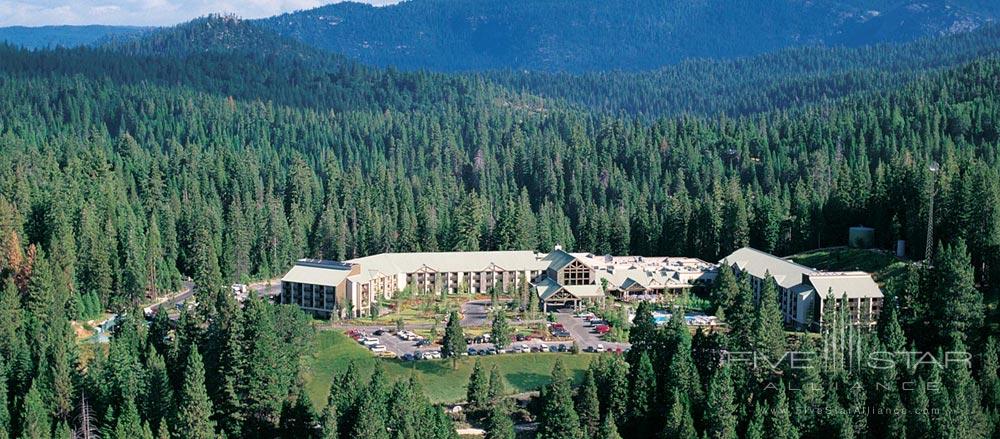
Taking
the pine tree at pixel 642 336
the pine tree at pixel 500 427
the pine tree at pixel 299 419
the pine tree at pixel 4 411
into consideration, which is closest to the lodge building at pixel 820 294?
the pine tree at pixel 642 336

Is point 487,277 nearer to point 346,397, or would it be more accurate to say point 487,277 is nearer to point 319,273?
point 319,273

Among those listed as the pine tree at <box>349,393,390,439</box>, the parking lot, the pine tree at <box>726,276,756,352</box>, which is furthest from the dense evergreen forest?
the parking lot

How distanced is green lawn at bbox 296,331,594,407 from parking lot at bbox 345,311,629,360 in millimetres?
1334

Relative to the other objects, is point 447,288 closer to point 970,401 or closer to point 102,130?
point 970,401

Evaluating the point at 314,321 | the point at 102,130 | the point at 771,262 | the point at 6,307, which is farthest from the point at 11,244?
the point at 102,130

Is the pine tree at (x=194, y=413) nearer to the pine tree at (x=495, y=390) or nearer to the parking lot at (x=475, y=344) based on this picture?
the pine tree at (x=495, y=390)

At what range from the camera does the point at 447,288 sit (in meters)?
101

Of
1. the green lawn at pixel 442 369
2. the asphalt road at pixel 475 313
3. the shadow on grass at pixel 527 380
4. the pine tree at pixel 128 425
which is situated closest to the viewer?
the pine tree at pixel 128 425

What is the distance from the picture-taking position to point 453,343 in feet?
246

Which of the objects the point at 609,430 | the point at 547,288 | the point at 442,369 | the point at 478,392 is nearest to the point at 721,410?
the point at 609,430

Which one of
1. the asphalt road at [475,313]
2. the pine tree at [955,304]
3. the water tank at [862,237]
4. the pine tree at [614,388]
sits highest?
the water tank at [862,237]

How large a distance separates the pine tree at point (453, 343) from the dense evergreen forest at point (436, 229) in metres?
9.41

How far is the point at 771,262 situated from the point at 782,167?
5339cm

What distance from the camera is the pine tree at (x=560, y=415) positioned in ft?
198
